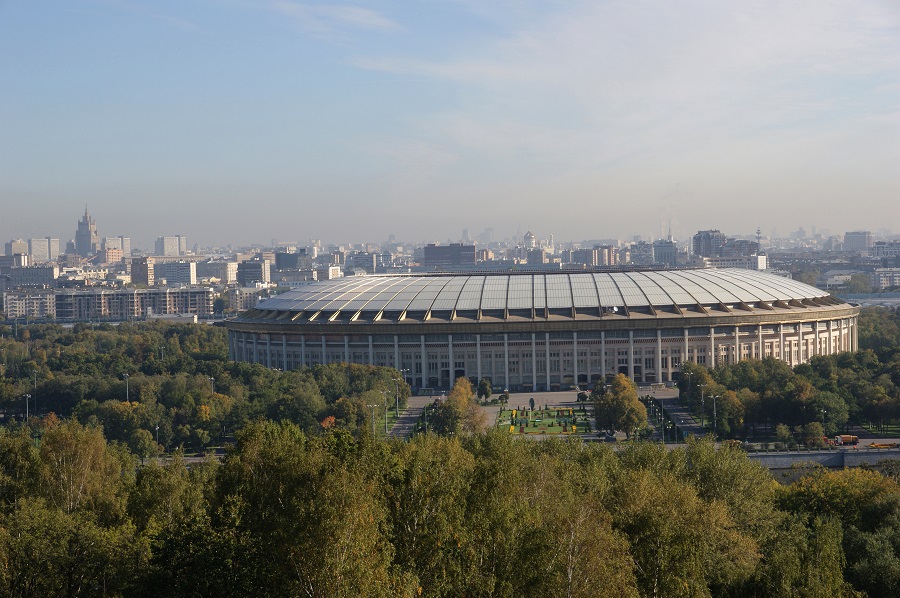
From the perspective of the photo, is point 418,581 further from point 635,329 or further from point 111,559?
point 635,329

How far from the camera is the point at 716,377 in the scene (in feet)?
215

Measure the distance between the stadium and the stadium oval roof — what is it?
131 millimetres

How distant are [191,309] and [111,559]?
5997 inches

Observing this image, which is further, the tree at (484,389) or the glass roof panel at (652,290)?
the glass roof panel at (652,290)

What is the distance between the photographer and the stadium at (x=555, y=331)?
74250 millimetres

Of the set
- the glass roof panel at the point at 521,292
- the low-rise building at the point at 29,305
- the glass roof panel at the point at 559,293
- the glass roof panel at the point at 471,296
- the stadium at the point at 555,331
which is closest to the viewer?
the stadium at the point at 555,331

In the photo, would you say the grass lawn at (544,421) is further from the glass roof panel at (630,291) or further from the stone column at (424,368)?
the glass roof panel at (630,291)

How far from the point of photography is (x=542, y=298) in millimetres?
77000

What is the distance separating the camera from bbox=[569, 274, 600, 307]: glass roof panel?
75562 mm

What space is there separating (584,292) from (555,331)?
16.2 feet

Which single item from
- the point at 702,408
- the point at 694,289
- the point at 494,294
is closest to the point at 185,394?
the point at 702,408

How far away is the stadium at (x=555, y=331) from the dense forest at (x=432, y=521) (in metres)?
33.3

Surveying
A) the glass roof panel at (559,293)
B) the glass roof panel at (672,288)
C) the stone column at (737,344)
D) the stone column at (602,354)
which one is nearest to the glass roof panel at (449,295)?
the glass roof panel at (559,293)

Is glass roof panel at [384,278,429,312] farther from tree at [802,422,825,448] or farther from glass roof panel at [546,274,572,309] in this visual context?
tree at [802,422,825,448]
